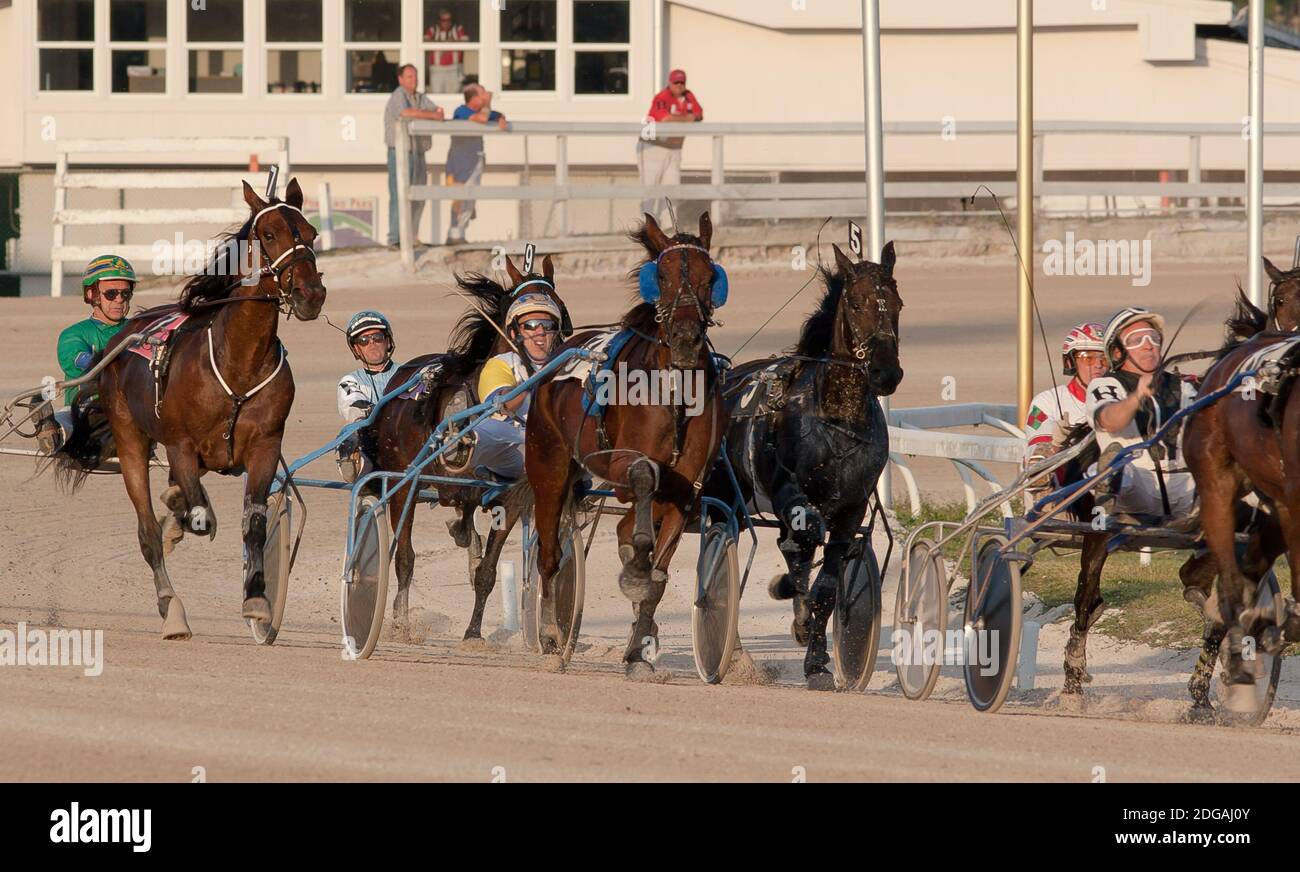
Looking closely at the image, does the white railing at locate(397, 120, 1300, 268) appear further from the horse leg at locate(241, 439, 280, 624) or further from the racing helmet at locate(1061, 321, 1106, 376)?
the racing helmet at locate(1061, 321, 1106, 376)

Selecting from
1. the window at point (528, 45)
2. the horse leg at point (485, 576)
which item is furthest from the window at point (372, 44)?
the horse leg at point (485, 576)

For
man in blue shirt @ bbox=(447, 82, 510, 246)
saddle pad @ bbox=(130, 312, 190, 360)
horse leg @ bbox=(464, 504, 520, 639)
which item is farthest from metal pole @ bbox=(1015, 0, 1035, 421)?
man in blue shirt @ bbox=(447, 82, 510, 246)

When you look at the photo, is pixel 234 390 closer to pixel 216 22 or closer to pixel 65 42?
pixel 216 22

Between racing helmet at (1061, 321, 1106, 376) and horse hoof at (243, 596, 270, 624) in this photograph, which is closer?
racing helmet at (1061, 321, 1106, 376)

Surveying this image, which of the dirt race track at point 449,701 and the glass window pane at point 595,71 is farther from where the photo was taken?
the glass window pane at point 595,71

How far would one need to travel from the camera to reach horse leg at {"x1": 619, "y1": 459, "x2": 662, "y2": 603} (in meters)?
7.94

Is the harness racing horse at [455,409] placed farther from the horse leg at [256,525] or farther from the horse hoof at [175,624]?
the horse hoof at [175,624]

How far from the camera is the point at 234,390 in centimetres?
888

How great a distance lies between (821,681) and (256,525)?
243 centimetres

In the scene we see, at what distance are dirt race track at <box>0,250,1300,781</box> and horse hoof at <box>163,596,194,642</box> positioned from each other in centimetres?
7

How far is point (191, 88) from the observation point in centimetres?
2564

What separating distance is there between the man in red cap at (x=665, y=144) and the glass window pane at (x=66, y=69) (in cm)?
787

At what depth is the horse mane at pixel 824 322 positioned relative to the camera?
855cm
